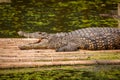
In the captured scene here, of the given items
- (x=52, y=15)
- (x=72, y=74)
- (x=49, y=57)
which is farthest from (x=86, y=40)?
(x=52, y=15)

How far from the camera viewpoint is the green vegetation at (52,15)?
11562 mm

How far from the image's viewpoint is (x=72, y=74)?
6.43 metres

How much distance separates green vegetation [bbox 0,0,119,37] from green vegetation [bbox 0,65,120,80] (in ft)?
14.0

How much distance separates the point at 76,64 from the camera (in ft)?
22.0

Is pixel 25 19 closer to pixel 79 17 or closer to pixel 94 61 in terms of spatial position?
pixel 79 17

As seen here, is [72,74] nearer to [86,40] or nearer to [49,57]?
[49,57]

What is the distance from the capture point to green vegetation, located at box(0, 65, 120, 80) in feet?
20.6

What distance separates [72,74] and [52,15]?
7.10m

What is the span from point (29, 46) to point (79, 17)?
5.43 meters

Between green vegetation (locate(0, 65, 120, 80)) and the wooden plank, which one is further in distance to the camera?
the wooden plank

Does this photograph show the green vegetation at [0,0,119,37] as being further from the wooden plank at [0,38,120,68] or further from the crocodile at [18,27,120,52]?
the wooden plank at [0,38,120,68]

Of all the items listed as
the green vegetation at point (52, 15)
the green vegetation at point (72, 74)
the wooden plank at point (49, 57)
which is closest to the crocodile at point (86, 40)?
the wooden plank at point (49, 57)

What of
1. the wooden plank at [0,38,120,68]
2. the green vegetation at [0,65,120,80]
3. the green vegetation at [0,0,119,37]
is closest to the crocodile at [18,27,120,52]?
the wooden plank at [0,38,120,68]

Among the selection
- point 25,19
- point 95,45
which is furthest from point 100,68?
point 25,19
